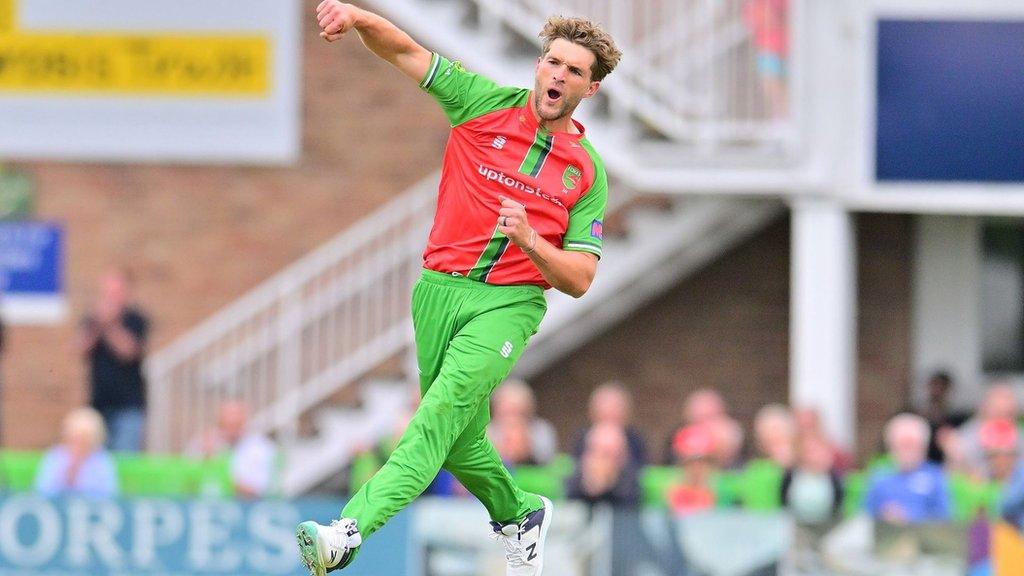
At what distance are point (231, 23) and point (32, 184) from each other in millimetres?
2196

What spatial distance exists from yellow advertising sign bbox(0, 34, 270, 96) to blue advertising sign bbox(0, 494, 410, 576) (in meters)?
5.68

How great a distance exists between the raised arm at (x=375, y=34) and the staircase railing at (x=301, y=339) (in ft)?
28.7

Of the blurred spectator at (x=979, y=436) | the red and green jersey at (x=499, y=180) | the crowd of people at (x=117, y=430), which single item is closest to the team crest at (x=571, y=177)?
the red and green jersey at (x=499, y=180)

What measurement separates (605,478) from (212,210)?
6.50m

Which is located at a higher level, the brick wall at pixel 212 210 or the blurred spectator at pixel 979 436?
the brick wall at pixel 212 210

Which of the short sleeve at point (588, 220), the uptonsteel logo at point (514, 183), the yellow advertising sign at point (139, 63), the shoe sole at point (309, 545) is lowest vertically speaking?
the shoe sole at point (309, 545)

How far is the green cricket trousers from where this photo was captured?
657cm

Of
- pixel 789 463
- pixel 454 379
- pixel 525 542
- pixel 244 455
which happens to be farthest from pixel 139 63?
pixel 454 379

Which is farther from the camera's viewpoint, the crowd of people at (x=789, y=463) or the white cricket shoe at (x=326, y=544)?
the crowd of people at (x=789, y=463)

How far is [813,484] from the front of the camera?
11898 mm

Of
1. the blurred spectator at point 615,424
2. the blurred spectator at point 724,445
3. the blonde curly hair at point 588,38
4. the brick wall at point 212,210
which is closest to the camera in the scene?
the blonde curly hair at point 588,38

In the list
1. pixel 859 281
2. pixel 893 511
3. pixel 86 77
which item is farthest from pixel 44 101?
pixel 893 511

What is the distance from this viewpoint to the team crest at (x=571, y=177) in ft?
22.5

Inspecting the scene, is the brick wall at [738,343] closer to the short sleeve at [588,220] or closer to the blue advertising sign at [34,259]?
the blue advertising sign at [34,259]
